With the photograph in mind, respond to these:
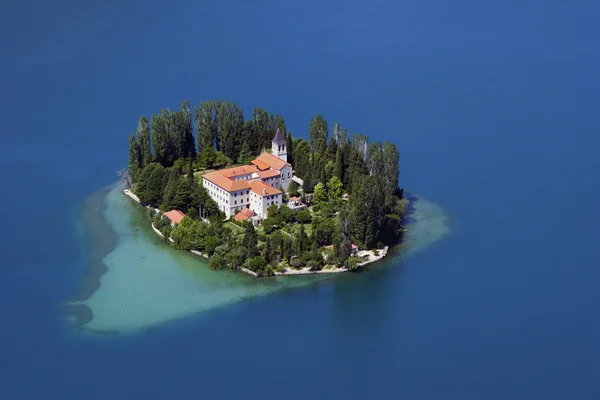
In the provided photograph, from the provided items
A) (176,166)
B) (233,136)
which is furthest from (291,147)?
(176,166)

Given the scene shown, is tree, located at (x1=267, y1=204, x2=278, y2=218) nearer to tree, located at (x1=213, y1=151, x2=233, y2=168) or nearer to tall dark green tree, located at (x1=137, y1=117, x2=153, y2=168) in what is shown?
tree, located at (x1=213, y1=151, x2=233, y2=168)

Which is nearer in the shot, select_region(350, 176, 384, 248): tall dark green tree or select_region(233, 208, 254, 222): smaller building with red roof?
select_region(350, 176, 384, 248): tall dark green tree

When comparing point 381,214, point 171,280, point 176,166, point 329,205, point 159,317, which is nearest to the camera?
point 159,317

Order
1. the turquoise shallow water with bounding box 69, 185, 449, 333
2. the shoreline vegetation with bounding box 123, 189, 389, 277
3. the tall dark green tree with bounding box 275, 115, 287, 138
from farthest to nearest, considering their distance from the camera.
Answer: the tall dark green tree with bounding box 275, 115, 287, 138 < the shoreline vegetation with bounding box 123, 189, 389, 277 < the turquoise shallow water with bounding box 69, 185, 449, 333

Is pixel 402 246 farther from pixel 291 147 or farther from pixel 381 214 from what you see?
pixel 291 147

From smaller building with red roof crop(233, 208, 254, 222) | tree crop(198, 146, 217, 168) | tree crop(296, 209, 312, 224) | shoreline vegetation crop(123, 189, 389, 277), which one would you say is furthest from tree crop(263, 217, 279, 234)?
tree crop(198, 146, 217, 168)

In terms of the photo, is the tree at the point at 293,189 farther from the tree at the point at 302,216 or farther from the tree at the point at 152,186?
the tree at the point at 152,186

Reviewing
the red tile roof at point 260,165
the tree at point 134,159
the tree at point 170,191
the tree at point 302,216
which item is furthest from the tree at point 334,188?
the tree at point 134,159
